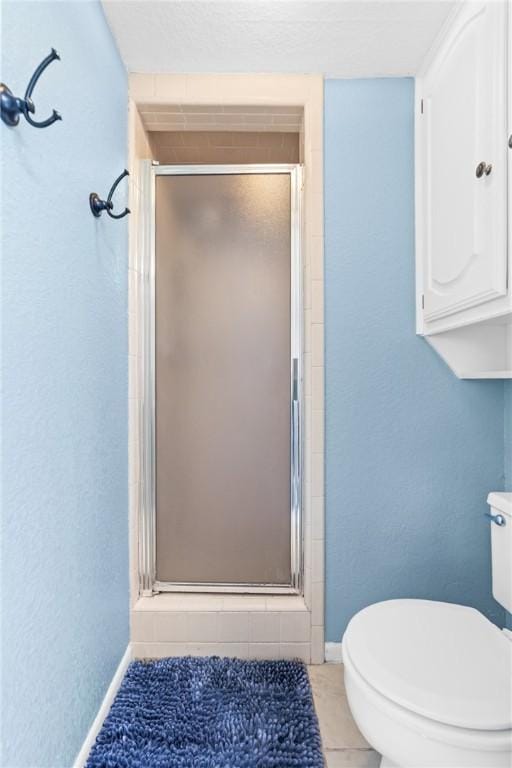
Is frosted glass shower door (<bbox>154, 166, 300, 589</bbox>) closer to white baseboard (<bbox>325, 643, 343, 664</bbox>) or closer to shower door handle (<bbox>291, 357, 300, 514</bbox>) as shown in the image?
shower door handle (<bbox>291, 357, 300, 514</bbox>)

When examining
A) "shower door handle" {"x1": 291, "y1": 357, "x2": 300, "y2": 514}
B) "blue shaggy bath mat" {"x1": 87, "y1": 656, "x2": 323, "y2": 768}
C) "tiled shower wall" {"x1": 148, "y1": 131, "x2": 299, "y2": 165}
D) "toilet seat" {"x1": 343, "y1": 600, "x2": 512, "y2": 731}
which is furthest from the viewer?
"tiled shower wall" {"x1": 148, "y1": 131, "x2": 299, "y2": 165}

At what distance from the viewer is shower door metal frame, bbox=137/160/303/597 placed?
5.85 ft

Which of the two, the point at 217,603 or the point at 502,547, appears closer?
the point at 502,547

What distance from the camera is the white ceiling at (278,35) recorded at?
1381 millimetres

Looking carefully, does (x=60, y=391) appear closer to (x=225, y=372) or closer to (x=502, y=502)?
(x=225, y=372)

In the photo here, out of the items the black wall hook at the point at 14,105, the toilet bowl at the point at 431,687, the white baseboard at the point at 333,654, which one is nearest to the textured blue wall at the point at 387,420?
the white baseboard at the point at 333,654

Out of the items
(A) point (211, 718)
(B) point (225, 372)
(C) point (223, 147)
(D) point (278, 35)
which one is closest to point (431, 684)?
(A) point (211, 718)

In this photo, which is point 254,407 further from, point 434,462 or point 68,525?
point 68,525

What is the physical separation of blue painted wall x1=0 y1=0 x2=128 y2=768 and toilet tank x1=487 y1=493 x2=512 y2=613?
1.20 m

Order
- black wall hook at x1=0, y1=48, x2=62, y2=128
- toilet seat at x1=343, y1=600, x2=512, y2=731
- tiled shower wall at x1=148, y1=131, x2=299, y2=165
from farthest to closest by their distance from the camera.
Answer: tiled shower wall at x1=148, y1=131, x2=299, y2=165 → toilet seat at x1=343, y1=600, x2=512, y2=731 → black wall hook at x1=0, y1=48, x2=62, y2=128

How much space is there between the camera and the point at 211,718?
140cm

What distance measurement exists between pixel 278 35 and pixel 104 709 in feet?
7.32

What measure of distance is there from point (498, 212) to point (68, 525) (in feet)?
4.46

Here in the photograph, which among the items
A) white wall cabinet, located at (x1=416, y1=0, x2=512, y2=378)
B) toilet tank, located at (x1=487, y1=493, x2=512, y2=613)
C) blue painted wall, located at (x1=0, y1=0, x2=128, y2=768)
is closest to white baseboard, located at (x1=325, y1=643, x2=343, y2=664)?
toilet tank, located at (x1=487, y1=493, x2=512, y2=613)
